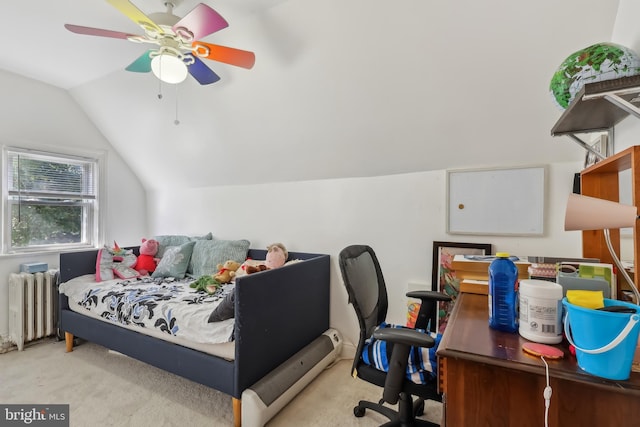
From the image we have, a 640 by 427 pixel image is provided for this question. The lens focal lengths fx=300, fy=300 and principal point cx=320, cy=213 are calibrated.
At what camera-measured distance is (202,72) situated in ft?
6.15

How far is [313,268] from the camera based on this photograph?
7.53 feet

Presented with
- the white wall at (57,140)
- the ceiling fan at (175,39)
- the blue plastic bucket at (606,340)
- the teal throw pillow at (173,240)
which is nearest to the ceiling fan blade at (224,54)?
the ceiling fan at (175,39)

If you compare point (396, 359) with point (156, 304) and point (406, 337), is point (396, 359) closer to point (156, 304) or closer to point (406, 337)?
point (406, 337)

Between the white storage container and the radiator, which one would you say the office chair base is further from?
the radiator

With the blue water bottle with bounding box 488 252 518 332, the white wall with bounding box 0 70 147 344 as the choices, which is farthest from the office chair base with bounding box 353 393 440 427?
the white wall with bounding box 0 70 147 344

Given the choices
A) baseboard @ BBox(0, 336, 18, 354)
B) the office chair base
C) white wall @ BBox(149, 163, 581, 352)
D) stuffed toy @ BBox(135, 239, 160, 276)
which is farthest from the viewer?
stuffed toy @ BBox(135, 239, 160, 276)

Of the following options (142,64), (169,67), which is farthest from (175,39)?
(142,64)

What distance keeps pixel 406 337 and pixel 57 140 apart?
3.83 meters

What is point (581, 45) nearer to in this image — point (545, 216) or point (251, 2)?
point (545, 216)

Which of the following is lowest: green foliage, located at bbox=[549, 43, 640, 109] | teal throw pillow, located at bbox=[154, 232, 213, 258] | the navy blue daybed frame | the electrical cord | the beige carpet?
the beige carpet

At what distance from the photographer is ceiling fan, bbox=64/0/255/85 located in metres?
1.42

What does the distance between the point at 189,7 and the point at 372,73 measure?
1.19 m

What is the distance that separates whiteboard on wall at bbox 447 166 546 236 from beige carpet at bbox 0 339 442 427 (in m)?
1.20

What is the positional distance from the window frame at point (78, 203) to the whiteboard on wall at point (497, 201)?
3702mm
